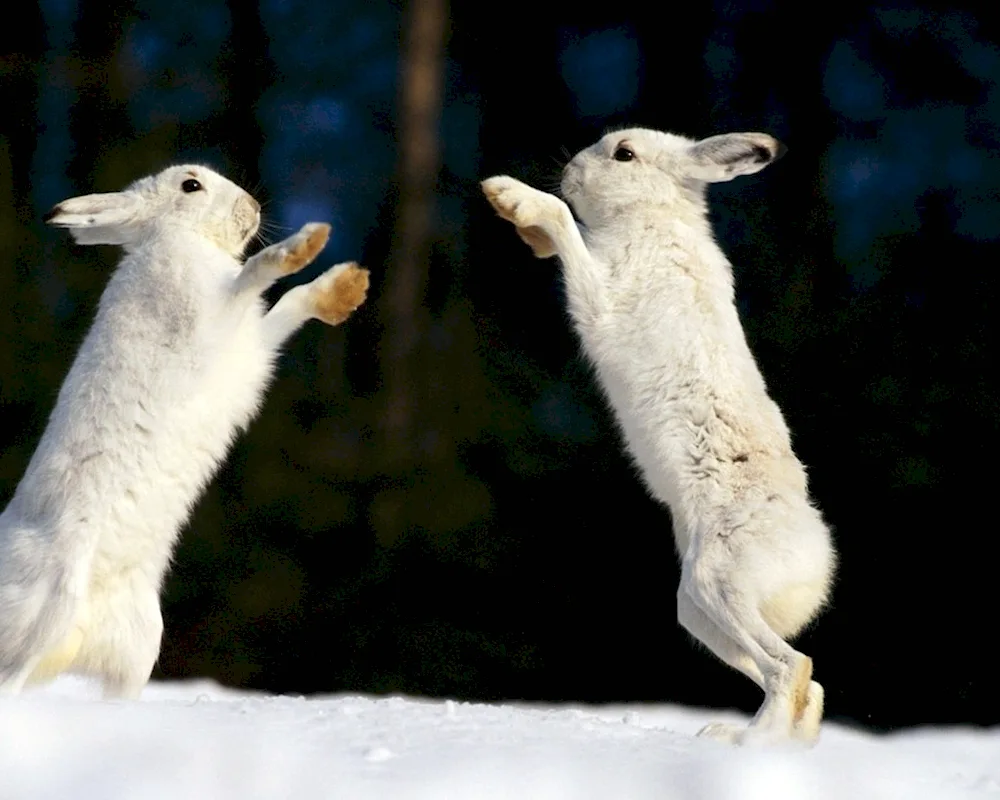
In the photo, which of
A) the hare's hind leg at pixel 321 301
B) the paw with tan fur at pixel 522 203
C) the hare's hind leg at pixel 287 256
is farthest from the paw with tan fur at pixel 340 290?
the paw with tan fur at pixel 522 203

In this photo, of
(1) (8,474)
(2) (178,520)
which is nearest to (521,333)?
(1) (8,474)

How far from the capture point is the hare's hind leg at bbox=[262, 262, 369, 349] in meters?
4.24

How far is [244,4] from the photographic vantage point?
8828 mm

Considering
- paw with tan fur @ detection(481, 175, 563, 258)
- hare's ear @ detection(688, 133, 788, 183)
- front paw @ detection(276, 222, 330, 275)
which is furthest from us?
hare's ear @ detection(688, 133, 788, 183)

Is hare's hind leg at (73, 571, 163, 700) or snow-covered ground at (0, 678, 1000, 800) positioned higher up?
snow-covered ground at (0, 678, 1000, 800)

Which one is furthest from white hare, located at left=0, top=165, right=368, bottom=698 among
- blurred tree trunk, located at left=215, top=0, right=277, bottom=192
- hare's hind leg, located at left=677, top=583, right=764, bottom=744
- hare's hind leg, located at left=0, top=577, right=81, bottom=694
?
blurred tree trunk, located at left=215, top=0, right=277, bottom=192

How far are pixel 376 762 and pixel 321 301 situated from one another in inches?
66.8

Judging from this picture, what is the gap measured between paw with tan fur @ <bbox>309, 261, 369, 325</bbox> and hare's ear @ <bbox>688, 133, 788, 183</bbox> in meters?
1.15

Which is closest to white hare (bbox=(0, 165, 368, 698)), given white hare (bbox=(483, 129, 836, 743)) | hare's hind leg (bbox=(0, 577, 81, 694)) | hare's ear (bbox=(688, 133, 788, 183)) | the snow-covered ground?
hare's hind leg (bbox=(0, 577, 81, 694))

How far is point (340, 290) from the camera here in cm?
424

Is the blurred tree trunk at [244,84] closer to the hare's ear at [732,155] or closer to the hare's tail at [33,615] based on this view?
the hare's ear at [732,155]

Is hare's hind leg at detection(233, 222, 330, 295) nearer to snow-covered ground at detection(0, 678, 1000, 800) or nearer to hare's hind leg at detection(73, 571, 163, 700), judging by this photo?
hare's hind leg at detection(73, 571, 163, 700)

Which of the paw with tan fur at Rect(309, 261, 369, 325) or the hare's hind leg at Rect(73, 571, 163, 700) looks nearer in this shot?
the hare's hind leg at Rect(73, 571, 163, 700)

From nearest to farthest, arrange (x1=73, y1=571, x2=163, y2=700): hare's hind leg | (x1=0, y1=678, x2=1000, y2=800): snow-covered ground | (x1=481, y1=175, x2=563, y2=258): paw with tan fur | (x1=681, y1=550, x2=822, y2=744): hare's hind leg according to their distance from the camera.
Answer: (x1=0, y1=678, x2=1000, y2=800): snow-covered ground, (x1=681, y1=550, x2=822, y2=744): hare's hind leg, (x1=73, y1=571, x2=163, y2=700): hare's hind leg, (x1=481, y1=175, x2=563, y2=258): paw with tan fur
